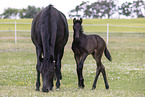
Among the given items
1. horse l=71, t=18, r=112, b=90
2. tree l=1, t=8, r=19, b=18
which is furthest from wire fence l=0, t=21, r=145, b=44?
tree l=1, t=8, r=19, b=18

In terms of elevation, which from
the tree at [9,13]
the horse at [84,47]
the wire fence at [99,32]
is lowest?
the wire fence at [99,32]

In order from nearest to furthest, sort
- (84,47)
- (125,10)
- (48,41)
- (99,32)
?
1. (48,41)
2. (84,47)
3. (99,32)
4. (125,10)

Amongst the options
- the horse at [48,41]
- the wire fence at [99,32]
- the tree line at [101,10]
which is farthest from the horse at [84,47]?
the tree line at [101,10]

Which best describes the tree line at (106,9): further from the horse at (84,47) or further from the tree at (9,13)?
the horse at (84,47)

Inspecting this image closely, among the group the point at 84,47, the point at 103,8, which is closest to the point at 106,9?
the point at 103,8

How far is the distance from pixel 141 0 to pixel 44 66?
231 feet

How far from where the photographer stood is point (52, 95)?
630 centimetres

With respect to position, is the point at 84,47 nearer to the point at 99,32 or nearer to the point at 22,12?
the point at 99,32

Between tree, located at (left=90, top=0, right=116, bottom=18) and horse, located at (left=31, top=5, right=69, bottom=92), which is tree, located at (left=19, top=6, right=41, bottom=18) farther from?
horse, located at (left=31, top=5, right=69, bottom=92)

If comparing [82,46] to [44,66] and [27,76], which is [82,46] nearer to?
[44,66]

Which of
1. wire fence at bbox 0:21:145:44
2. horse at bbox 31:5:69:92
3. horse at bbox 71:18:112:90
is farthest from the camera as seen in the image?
wire fence at bbox 0:21:145:44

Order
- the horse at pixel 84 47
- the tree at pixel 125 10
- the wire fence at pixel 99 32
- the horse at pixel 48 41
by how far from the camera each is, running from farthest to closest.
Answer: the tree at pixel 125 10 < the wire fence at pixel 99 32 < the horse at pixel 84 47 < the horse at pixel 48 41

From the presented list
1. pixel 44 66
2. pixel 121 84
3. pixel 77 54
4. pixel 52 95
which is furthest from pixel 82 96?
pixel 121 84

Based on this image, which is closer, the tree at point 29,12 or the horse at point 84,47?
the horse at point 84,47
